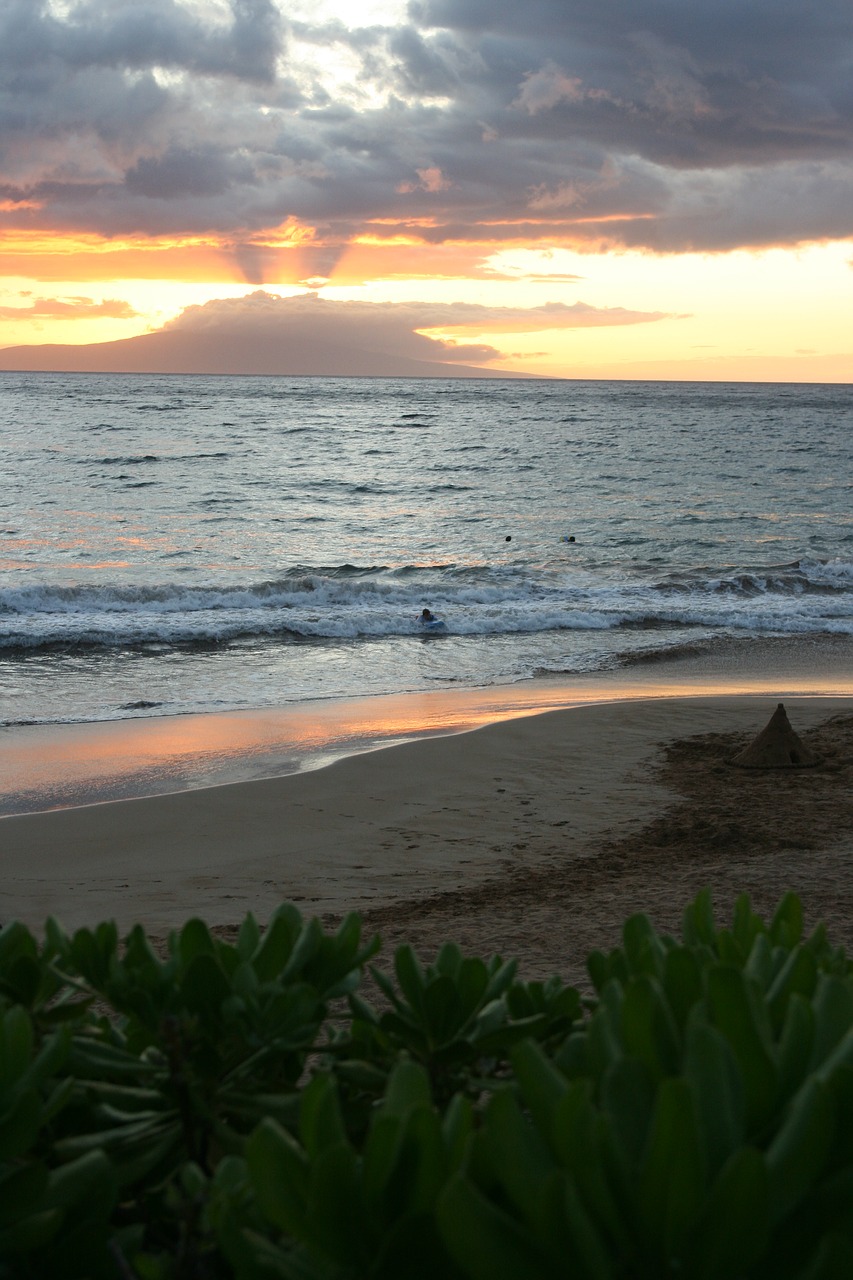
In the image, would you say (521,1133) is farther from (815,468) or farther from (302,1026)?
(815,468)

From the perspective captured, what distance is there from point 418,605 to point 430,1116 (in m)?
17.9

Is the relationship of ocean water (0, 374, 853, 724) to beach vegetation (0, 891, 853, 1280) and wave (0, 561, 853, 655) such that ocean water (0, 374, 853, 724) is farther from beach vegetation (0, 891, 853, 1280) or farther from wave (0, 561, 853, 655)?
beach vegetation (0, 891, 853, 1280)

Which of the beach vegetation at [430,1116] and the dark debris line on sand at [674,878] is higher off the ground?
the beach vegetation at [430,1116]

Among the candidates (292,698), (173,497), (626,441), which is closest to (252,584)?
(292,698)

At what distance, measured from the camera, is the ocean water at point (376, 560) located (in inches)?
527

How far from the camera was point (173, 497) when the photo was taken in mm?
31688

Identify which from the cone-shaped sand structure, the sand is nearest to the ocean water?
the sand

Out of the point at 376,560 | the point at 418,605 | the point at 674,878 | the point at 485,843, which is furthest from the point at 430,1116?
the point at 376,560

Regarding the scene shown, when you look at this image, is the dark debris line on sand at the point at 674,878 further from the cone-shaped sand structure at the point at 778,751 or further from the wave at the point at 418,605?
the wave at the point at 418,605

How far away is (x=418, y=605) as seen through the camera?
18594 mm

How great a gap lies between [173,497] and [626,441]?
30.7 m

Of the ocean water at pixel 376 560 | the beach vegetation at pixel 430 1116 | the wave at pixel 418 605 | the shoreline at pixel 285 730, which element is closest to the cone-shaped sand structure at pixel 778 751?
the shoreline at pixel 285 730

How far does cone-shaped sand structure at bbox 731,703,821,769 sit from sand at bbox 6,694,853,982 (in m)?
0.13

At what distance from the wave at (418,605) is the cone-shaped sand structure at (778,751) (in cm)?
896
